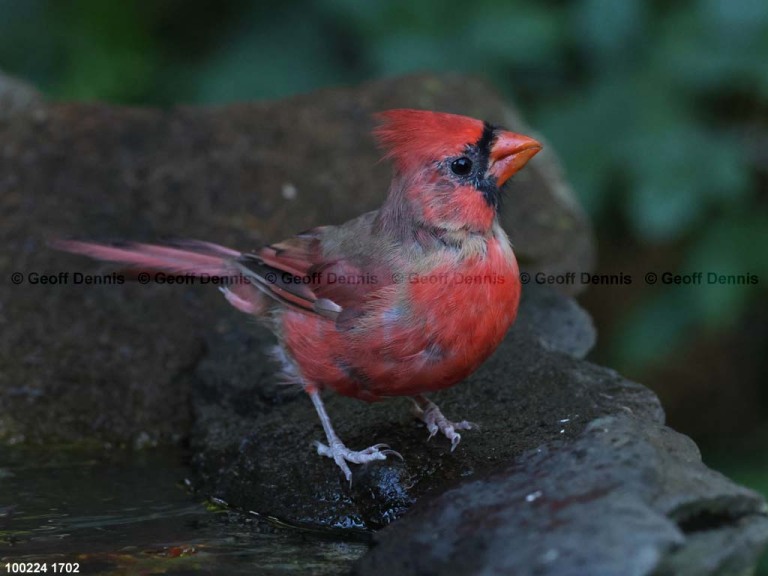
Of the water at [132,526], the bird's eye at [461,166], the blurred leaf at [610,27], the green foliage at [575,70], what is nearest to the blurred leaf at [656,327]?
the green foliage at [575,70]

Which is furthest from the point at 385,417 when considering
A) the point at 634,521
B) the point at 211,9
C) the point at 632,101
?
the point at 211,9

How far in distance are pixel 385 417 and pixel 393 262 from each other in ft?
1.91

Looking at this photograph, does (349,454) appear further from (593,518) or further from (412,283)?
(593,518)

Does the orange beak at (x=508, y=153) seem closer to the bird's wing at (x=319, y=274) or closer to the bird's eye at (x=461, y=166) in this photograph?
the bird's eye at (x=461, y=166)

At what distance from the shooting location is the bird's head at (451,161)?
133 inches

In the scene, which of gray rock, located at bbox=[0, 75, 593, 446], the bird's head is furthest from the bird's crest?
gray rock, located at bbox=[0, 75, 593, 446]

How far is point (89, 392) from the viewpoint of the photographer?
4.04 metres

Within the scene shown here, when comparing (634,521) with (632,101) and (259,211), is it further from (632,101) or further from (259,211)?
(632,101)

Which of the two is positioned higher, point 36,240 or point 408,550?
point 36,240

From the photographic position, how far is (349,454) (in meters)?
3.24

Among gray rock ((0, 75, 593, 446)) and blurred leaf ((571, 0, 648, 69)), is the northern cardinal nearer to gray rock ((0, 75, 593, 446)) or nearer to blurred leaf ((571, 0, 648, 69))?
gray rock ((0, 75, 593, 446))

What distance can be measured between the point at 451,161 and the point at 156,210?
168cm

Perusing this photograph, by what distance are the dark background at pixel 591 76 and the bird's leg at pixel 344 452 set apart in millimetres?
2240

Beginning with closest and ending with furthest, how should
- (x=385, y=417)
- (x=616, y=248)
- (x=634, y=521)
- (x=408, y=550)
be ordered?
1. (x=634, y=521)
2. (x=408, y=550)
3. (x=385, y=417)
4. (x=616, y=248)
